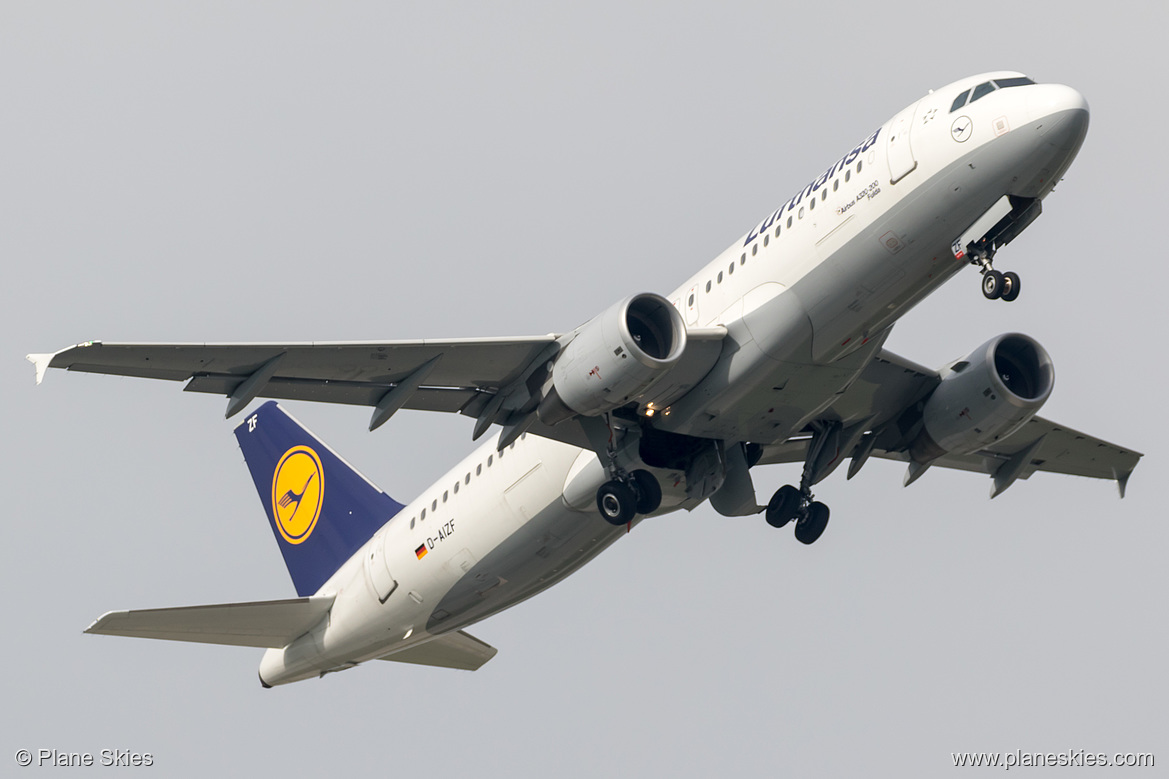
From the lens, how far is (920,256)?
2150 centimetres

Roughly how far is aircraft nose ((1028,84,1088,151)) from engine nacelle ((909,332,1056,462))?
6178mm

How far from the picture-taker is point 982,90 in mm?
21375

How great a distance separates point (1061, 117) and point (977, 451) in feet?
32.3

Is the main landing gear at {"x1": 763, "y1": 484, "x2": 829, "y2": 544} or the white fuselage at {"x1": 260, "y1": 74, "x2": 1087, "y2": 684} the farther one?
the main landing gear at {"x1": 763, "y1": 484, "x2": 829, "y2": 544}

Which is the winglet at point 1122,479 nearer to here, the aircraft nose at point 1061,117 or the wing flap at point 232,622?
the aircraft nose at point 1061,117

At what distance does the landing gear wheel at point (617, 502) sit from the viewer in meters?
24.2

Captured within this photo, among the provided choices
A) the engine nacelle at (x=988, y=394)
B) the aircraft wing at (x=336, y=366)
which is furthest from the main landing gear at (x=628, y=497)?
the engine nacelle at (x=988, y=394)

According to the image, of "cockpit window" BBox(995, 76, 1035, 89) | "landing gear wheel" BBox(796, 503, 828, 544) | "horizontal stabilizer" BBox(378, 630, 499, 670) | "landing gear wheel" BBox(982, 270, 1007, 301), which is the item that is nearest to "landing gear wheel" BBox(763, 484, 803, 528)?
"landing gear wheel" BBox(796, 503, 828, 544)

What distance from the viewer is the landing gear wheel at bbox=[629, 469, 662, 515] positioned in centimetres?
2445

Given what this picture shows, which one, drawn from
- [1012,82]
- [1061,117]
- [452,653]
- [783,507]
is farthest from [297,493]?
[1061,117]

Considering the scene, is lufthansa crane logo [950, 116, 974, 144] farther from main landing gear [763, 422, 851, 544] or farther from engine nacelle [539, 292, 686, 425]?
main landing gear [763, 422, 851, 544]

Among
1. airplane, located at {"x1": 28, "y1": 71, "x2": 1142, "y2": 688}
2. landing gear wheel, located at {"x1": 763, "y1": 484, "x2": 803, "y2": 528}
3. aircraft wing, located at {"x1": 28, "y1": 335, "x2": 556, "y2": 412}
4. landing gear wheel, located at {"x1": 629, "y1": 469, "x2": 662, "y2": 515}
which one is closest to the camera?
airplane, located at {"x1": 28, "y1": 71, "x2": 1142, "y2": 688}

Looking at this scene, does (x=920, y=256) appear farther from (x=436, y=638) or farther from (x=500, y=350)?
(x=436, y=638)

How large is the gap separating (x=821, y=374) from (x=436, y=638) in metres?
10.5
